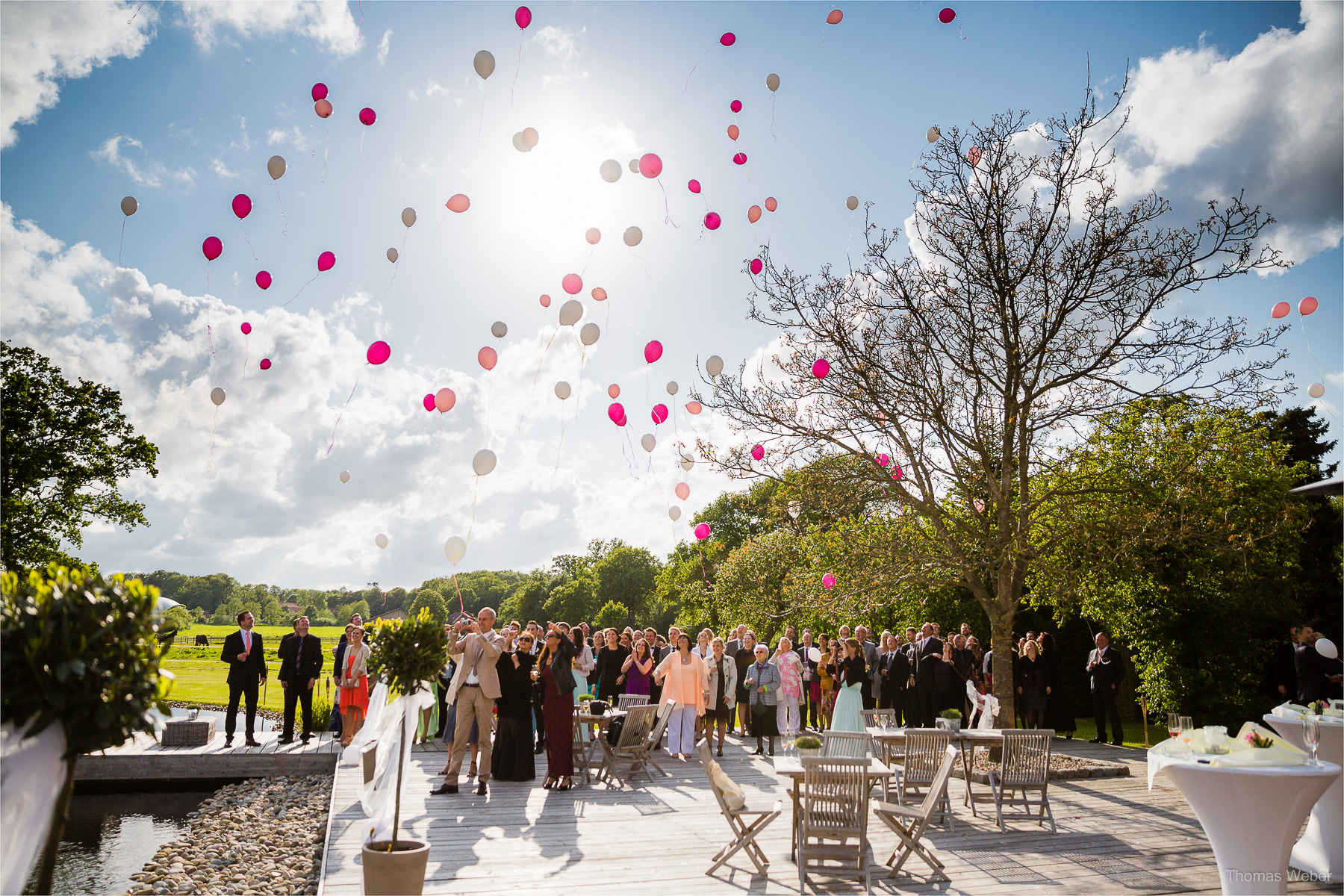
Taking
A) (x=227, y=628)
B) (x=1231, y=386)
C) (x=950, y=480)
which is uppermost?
(x=1231, y=386)

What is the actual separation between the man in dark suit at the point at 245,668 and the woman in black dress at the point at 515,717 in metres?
3.89

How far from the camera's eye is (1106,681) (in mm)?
13281

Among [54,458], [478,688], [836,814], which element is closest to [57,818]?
[836,814]

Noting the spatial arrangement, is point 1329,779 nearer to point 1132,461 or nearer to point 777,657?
point 1132,461

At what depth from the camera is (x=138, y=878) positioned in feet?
22.4

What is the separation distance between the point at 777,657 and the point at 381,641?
29.3 feet

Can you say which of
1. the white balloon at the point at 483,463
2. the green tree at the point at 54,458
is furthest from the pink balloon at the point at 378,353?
the green tree at the point at 54,458

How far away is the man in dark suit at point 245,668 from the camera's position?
11.1m

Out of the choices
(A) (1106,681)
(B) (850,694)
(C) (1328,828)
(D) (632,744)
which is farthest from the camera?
(A) (1106,681)

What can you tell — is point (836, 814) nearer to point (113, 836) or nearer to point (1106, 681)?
point (113, 836)

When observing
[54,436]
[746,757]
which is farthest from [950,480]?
[54,436]

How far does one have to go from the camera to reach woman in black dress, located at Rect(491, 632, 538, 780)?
9.70m

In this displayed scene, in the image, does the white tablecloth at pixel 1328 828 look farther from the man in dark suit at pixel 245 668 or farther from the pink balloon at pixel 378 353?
the man in dark suit at pixel 245 668

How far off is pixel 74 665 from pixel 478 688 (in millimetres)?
6759
